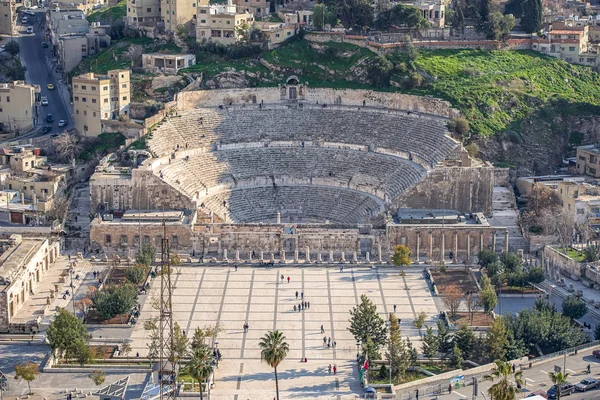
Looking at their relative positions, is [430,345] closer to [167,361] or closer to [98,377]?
[167,361]

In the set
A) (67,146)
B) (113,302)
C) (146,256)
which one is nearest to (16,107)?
(67,146)

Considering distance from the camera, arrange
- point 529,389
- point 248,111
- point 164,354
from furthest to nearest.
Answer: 1. point 248,111
2. point 164,354
3. point 529,389

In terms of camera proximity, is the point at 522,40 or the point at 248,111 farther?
the point at 522,40

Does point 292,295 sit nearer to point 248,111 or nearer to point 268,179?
point 268,179

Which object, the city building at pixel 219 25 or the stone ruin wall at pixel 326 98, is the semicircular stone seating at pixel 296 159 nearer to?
the stone ruin wall at pixel 326 98

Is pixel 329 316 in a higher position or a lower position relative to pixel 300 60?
lower

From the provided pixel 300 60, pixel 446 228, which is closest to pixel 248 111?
pixel 300 60
